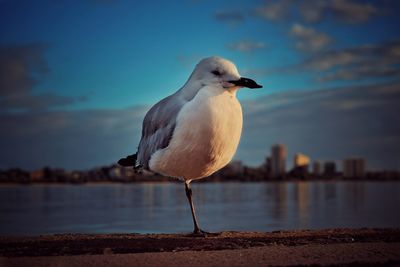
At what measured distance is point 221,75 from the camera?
822 centimetres

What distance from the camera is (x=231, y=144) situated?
27.2 feet

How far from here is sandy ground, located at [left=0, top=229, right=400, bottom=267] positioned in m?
7.27

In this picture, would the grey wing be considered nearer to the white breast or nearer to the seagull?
the seagull

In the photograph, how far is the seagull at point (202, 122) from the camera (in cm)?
797

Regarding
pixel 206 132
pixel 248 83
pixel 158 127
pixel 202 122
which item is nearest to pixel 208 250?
pixel 206 132

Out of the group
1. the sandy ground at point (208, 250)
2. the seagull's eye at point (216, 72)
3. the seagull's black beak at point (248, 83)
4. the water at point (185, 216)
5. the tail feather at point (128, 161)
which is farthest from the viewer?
the water at point (185, 216)

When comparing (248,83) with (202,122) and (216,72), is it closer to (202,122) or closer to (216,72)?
(216,72)

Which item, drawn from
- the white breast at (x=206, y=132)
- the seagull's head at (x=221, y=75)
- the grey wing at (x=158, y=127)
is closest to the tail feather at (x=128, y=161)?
the grey wing at (x=158, y=127)

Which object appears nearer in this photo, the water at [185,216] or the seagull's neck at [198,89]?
the seagull's neck at [198,89]

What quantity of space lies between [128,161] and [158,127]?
1955mm

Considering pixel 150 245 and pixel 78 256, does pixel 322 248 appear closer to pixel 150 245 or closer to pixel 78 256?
pixel 150 245

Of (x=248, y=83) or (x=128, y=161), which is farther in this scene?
(x=128, y=161)

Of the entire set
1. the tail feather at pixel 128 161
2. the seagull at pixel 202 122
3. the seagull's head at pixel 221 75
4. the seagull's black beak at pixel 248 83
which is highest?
the seagull's head at pixel 221 75

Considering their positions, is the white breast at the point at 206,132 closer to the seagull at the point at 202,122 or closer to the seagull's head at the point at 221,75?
the seagull at the point at 202,122
